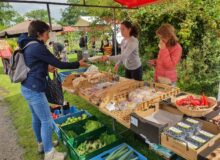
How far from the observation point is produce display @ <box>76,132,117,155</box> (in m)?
2.77

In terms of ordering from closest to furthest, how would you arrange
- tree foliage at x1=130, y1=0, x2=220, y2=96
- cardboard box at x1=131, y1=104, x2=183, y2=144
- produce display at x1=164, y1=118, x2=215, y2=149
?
produce display at x1=164, y1=118, x2=215, y2=149 → cardboard box at x1=131, y1=104, x2=183, y2=144 → tree foliage at x1=130, y1=0, x2=220, y2=96

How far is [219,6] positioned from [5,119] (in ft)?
18.0

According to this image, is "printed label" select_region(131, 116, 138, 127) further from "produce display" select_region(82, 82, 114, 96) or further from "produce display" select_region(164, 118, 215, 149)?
"produce display" select_region(82, 82, 114, 96)

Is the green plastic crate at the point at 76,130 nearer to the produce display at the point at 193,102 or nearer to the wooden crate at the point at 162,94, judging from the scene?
the wooden crate at the point at 162,94

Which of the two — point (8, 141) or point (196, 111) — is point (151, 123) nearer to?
point (196, 111)

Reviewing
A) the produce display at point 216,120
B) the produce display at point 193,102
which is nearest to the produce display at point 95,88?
the produce display at point 193,102

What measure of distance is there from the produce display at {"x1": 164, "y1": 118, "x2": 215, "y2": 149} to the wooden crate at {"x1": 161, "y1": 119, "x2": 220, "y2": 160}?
3 centimetres

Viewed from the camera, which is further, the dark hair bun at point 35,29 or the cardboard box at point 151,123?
the dark hair bun at point 35,29

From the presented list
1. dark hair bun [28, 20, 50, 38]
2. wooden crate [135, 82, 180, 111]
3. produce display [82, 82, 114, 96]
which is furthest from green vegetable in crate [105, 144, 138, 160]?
dark hair bun [28, 20, 50, 38]

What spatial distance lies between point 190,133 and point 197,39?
15.6ft

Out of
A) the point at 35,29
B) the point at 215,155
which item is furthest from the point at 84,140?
the point at 215,155

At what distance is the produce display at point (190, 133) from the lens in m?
1.60

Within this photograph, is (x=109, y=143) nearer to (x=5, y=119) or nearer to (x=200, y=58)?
(x=5, y=119)

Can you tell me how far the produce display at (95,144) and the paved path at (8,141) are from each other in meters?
1.11
